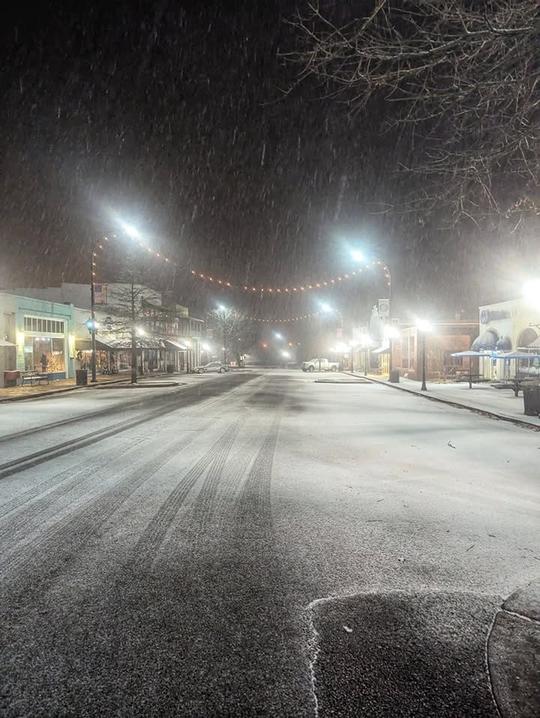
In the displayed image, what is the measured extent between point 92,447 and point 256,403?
9.64m

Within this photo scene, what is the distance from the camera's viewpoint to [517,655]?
109 inches

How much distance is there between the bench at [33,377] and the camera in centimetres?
2991

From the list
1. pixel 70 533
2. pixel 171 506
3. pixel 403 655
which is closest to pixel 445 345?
pixel 171 506

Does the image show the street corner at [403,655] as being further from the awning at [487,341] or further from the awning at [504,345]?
the awning at [487,341]

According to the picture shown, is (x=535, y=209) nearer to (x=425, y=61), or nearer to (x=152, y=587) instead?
(x=425, y=61)

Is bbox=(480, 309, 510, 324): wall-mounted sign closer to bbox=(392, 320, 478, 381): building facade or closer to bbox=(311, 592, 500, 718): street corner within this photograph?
bbox=(392, 320, 478, 381): building facade

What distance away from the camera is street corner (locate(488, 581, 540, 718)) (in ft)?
7.85

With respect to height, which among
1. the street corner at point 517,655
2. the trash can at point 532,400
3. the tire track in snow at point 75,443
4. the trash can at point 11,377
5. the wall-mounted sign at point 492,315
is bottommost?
the street corner at point 517,655

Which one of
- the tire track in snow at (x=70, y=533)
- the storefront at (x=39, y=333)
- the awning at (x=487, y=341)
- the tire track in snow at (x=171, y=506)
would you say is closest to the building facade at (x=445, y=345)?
the awning at (x=487, y=341)

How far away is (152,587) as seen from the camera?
3596 millimetres

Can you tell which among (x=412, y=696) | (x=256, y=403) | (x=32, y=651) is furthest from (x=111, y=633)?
(x=256, y=403)

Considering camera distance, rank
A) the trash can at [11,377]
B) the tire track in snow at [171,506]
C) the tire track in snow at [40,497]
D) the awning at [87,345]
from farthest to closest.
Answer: the awning at [87,345] < the trash can at [11,377] < the tire track in snow at [40,497] < the tire track in snow at [171,506]

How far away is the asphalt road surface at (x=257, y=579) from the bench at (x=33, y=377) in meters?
23.5

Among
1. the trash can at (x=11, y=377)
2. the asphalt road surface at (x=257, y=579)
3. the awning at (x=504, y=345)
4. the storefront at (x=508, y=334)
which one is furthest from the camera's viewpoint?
the awning at (x=504, y=345)
